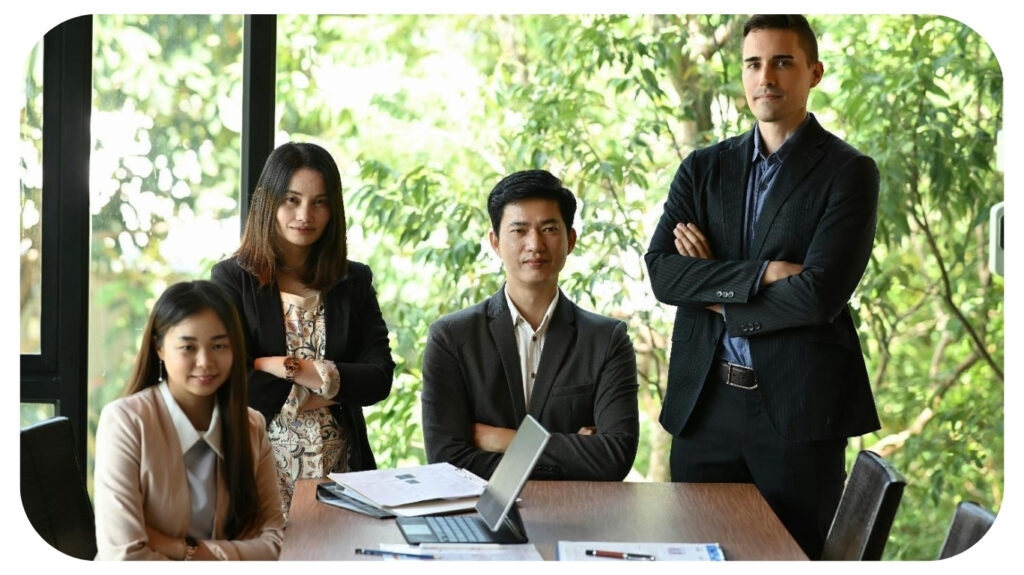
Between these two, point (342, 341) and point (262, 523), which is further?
point (342, 341)

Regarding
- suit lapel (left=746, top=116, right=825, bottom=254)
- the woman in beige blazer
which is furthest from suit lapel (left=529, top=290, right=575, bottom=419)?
the woman in beige blazer

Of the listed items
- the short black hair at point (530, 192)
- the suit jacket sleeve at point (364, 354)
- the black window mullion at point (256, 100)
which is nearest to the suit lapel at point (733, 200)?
the short black hair at point (530, 192)

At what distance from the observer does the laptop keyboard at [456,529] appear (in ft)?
6.51

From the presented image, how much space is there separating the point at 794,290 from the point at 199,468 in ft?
4.61

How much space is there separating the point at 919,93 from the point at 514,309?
2293mm

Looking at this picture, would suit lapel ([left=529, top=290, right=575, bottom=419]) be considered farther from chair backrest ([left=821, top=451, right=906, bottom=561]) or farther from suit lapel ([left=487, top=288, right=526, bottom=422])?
chair backrest ([left=821, top=451, right=906, bottom=561])

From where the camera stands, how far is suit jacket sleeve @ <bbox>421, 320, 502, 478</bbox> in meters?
2.57

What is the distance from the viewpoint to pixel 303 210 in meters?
2.71

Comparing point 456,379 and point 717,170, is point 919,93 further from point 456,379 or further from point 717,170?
point 456,379

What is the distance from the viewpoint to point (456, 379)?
2676 mm

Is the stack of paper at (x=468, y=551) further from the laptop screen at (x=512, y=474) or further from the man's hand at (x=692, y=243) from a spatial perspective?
the man's hand at (x=692, y=243)

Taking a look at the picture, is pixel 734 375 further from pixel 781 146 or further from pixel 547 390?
pixel 781 146

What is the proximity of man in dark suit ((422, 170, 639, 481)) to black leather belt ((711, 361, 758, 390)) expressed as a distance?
21cm

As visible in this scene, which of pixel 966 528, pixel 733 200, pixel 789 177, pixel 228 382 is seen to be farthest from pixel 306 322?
pixel 966 528
